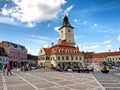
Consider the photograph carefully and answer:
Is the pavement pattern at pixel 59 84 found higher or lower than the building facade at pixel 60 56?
lower

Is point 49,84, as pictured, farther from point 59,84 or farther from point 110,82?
point 110,82

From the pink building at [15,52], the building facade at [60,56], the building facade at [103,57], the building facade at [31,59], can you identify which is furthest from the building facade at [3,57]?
the building facade at [103,57]

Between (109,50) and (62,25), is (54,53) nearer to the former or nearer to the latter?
(62,25)

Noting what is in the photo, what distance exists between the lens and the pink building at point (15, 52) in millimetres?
73438

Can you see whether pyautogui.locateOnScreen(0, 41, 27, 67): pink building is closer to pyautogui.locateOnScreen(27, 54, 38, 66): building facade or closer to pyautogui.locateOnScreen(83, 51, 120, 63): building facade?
pyautogui.locateOnScreen(27, 54, 38, 66): building facade

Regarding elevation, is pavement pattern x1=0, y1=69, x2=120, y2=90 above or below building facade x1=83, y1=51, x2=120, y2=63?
below

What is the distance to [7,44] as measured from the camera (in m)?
72.9

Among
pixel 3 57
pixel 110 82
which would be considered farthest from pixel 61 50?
pixel 110 82

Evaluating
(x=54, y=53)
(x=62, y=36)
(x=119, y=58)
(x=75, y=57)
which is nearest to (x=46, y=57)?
(x=54, y=53)

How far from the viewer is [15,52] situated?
77.2 m

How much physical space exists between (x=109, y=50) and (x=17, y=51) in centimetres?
6634

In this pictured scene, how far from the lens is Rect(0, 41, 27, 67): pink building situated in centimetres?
7344

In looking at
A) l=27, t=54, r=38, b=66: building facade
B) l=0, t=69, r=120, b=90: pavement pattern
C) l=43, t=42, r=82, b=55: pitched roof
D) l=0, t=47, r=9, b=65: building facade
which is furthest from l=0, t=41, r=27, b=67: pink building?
l=0, t=69, r=120, b=90: pavement pattern

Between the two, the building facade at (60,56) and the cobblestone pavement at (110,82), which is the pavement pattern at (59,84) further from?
the building facade at (60,56)
